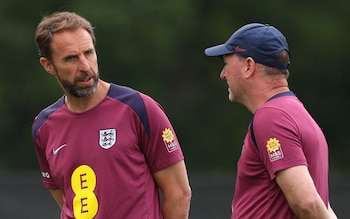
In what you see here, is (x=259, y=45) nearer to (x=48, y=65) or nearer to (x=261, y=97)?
(x=261, y=97)

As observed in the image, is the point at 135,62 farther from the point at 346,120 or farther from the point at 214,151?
the point at 346,120

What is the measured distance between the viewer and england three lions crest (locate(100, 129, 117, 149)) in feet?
18.3

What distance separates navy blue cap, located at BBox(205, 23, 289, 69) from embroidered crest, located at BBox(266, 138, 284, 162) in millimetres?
452

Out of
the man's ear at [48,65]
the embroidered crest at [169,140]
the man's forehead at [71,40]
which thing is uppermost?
the man's forehead at [71,40]

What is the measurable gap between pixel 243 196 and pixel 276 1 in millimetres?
16052

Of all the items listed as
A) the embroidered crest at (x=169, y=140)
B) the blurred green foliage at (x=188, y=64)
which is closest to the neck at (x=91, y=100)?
the embroidered crest at (x=169, y=140)

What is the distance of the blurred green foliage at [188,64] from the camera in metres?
19.5

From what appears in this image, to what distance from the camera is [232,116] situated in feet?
67.5

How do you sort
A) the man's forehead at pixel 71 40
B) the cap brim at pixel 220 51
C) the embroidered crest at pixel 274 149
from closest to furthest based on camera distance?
1. the embroidered crest at pixel 274 149
2. the cap brim at pixel 220 51
3. the man's forehead at pixel 71 40

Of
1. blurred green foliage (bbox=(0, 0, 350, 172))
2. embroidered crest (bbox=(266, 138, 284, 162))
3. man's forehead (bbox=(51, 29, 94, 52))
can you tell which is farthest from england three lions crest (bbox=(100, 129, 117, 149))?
blurred green foliage (bbox=(0, 0, 350, 172))

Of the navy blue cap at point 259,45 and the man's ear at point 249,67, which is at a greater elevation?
Result: the navy blue cap at point 259,45

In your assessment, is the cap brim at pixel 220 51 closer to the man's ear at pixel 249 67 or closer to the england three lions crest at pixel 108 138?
the man's ear at pixel 249 67

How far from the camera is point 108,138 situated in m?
5.59

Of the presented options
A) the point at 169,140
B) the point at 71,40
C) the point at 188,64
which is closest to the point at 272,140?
the point at 169,140
